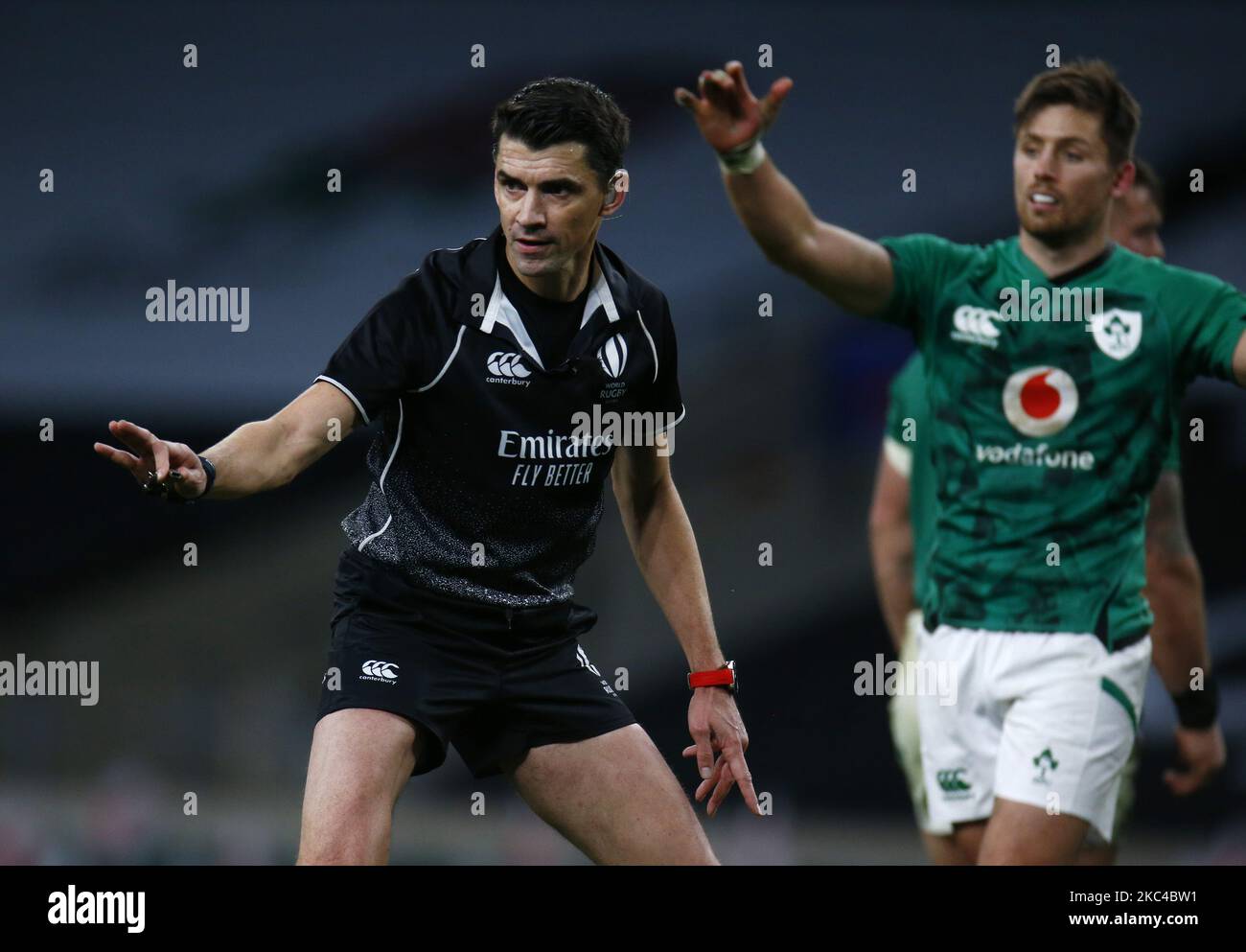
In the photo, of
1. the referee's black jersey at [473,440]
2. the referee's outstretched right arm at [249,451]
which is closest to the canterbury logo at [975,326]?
the referee's black jersey at [473,440]

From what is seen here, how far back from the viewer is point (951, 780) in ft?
16.7

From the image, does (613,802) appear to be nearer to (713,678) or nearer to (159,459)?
(713,678)

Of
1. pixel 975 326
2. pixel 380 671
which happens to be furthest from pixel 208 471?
pixel 975 326

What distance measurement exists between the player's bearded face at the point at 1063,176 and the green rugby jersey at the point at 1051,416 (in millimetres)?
120

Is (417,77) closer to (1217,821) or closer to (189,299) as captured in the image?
(189,299)

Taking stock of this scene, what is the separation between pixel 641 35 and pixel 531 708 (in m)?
5.25

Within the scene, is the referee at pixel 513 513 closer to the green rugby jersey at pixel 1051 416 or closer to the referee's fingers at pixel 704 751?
the referee's fingers at pixel 704 751

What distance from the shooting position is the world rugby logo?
4.27m

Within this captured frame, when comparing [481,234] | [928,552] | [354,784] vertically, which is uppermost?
[481,234]

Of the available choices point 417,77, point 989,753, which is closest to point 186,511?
point 417,77

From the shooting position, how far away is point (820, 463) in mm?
8734

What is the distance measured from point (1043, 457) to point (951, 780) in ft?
3.20
